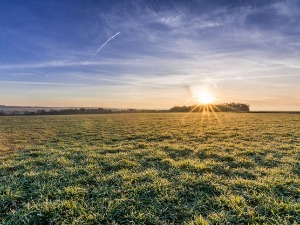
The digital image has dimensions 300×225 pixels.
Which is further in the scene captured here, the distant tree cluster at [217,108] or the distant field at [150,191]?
the distant tree cluster at [217,108]

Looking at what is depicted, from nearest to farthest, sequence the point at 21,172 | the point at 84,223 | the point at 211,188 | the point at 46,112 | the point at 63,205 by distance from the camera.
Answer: the point at 84,223, the point at 63,205, the point at 211,188, the point at 21,172, the point at 46,112

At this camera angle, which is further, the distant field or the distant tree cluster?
the distant tree cluster

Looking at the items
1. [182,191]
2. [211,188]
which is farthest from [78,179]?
[211,188]

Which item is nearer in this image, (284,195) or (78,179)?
(284,195)

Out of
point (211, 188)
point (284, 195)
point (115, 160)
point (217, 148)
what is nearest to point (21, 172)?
point (115, 160)

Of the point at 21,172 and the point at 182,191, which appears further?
the point at 21,172

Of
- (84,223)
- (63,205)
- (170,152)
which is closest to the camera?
(84,223)

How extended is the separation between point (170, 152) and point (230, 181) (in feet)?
14.7

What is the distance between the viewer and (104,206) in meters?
5.03

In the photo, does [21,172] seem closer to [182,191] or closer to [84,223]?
[84,223]

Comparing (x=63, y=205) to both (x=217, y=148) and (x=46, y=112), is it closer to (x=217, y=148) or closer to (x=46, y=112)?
(x=217, y=148)

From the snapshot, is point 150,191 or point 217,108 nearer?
point 150,191

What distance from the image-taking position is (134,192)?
5758 millimetres

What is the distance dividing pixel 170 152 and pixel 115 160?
2976mm
